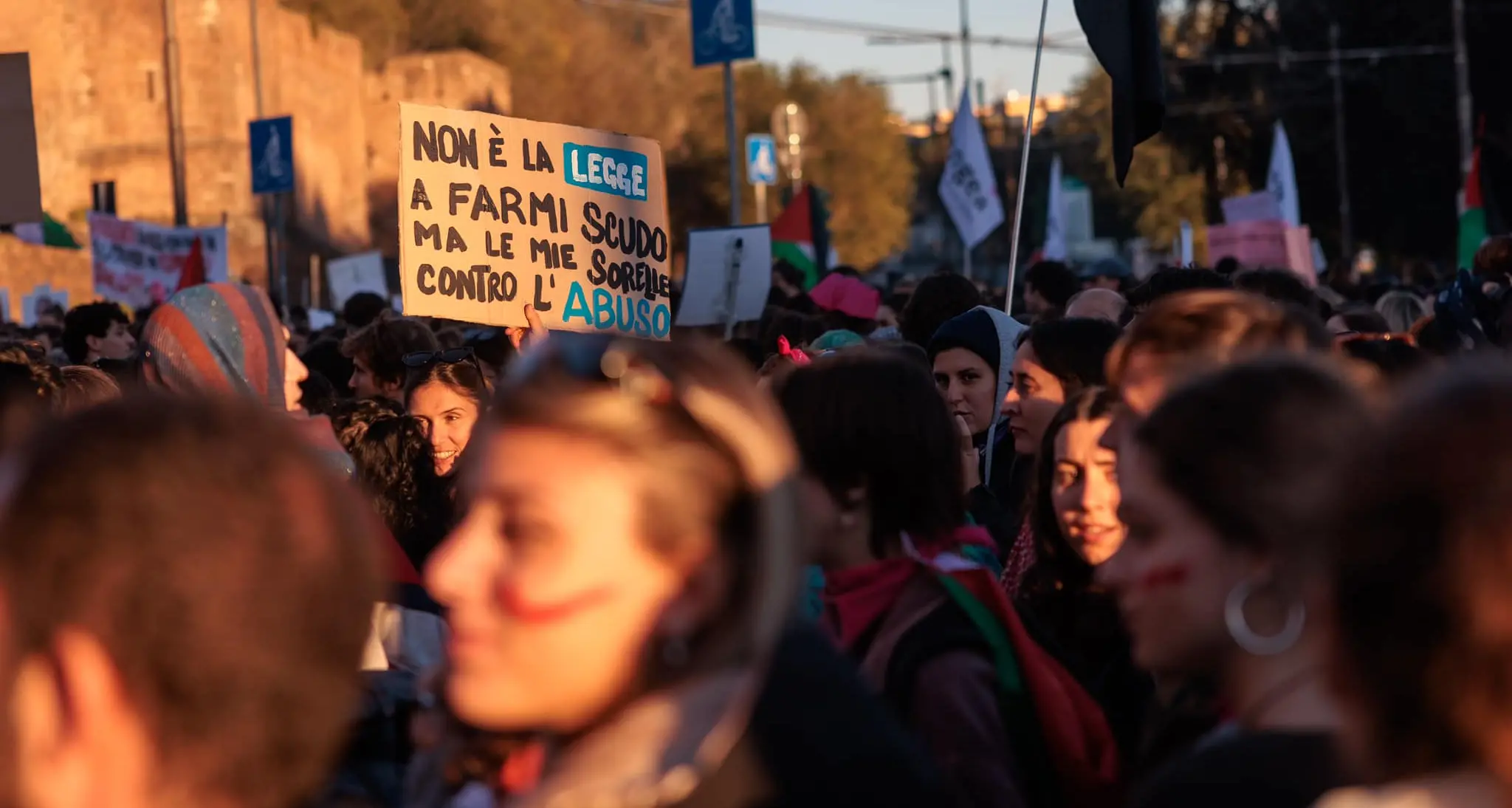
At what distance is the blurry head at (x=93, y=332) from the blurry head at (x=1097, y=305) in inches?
194

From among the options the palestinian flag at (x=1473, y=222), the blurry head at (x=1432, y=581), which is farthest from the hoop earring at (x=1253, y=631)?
the palestinian flag at (x=1473, y=222)

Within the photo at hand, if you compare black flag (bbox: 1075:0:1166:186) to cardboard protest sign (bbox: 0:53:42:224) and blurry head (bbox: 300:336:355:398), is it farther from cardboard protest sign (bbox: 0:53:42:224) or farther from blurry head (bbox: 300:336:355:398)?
cardboard protest sign (bbox: 0:53:42:224)

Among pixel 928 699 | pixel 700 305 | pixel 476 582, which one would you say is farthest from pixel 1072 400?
pixel 700 305

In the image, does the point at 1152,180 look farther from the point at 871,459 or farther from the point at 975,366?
the point at 871,459

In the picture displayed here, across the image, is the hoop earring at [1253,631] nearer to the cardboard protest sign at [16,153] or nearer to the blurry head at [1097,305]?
the blurry head at [1097,305]

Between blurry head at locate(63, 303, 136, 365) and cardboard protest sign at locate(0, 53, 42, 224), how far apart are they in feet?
3.31

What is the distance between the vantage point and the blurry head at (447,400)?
219 inches

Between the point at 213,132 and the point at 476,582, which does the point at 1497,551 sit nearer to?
the point at 476,582

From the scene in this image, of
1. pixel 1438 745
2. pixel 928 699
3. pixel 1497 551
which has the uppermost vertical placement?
pixel 1497 551

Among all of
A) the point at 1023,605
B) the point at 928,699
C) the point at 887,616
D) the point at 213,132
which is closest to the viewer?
the point at 928,699

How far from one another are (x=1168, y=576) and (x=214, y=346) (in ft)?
9.45

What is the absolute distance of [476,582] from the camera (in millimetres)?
1877

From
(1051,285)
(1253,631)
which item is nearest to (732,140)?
(1051,285)

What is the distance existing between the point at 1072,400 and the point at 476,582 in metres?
1.88
